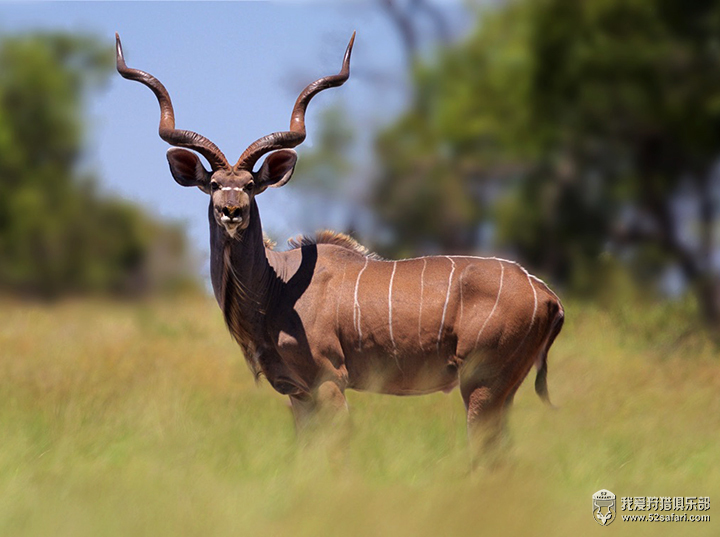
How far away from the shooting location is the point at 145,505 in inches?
161

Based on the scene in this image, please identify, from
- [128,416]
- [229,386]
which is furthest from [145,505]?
[229,386]

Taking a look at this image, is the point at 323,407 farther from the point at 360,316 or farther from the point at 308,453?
the point at 360,316

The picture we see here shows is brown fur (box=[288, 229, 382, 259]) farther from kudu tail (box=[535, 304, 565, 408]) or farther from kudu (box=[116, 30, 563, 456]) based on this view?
kudu tail (box=[535, 304, 565, 408])

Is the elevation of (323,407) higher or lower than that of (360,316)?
lower

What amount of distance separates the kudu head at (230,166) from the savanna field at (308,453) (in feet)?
3.79

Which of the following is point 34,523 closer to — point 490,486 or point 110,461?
point 110,461

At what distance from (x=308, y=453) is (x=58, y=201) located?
38.5ft

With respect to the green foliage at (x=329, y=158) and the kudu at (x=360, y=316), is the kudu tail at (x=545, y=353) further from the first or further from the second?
the green foliage at (x=329, y=158)

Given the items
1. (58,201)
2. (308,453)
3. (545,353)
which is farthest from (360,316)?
(58,201)

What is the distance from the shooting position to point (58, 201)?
15633 mm

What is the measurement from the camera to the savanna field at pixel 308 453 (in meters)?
3.97

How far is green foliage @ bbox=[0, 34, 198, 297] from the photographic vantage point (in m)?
11.4

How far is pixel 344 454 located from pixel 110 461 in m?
1.10

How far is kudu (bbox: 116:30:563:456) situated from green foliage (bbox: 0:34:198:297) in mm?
4661
